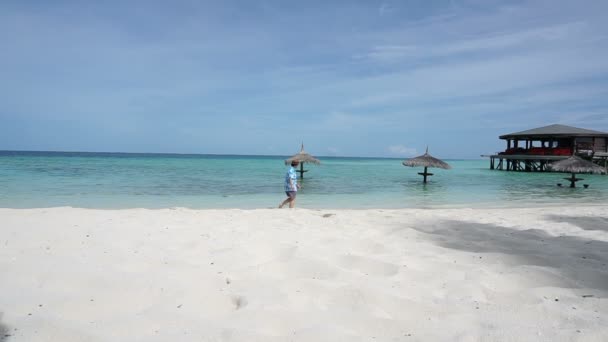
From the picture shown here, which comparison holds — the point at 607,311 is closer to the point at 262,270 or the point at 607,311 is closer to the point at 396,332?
the point at 396,332

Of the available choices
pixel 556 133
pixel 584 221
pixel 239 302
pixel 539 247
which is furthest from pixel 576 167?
pixel 239 302

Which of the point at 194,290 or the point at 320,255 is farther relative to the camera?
the point at 320,255

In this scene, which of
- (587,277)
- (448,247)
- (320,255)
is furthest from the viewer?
(448,247)

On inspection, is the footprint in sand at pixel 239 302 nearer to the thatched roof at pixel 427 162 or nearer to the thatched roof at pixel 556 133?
the thatched roof at pixel 427 162

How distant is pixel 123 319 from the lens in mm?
2604

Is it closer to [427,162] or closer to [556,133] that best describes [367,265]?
[427,162]

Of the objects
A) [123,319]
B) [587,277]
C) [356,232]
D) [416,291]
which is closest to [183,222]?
[356,232]

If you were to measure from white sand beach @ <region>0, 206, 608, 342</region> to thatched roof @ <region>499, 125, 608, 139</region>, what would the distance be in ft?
106

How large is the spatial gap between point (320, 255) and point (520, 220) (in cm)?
514

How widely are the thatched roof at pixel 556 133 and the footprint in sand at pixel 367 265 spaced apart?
35.4 meters

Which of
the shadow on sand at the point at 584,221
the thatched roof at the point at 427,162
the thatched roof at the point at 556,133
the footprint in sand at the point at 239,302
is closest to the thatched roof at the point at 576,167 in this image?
the thatched roof at the point at 427,162

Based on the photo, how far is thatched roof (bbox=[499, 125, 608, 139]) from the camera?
3150 cm

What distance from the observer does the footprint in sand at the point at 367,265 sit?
12.2 ft

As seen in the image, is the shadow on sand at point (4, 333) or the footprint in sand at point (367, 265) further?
the footprint in sand at point (367, 265)
